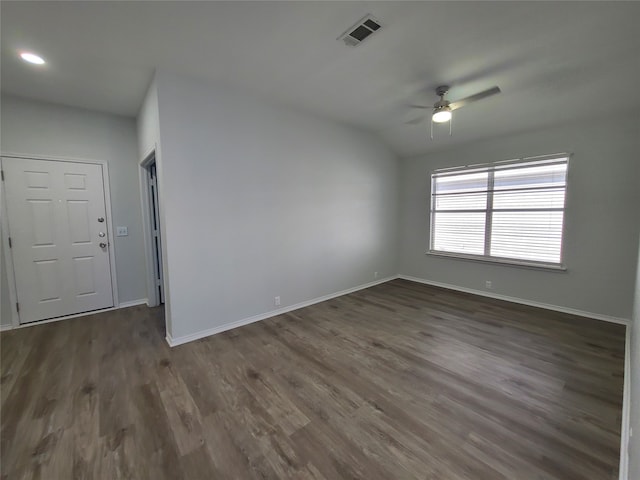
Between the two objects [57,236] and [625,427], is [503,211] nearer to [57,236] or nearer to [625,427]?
[625,427]

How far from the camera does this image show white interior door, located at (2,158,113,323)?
126 inches

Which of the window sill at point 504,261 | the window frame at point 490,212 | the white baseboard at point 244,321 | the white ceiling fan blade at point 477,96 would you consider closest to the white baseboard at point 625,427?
the window sill at point 504,261

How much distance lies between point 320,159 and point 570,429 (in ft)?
12.6

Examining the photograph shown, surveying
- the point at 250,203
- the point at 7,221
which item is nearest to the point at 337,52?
the point at 250,203

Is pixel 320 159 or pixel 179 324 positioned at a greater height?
pixel 320 159

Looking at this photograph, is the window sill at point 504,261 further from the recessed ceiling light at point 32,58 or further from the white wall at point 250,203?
the recessed ceiling light at point 32,58

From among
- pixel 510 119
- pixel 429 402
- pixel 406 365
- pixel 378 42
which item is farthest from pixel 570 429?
pixel 510 119

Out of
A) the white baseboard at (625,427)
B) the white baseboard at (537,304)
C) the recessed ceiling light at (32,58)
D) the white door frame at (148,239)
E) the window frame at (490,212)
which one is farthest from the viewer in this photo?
the white door frame at (148,239)

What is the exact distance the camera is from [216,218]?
3051 mm

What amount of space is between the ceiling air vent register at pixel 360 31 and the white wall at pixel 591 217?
321 cm

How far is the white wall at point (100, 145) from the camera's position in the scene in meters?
3.15

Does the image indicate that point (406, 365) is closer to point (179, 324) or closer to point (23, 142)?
point (179, 324)

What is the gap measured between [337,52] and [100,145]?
141 inches

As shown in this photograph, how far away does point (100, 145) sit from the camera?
365 cm
